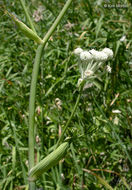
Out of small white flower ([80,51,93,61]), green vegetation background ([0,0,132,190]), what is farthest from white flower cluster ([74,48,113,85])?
green vegetation background ([0,0,132,190])

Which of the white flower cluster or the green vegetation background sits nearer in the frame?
the white flower cluster

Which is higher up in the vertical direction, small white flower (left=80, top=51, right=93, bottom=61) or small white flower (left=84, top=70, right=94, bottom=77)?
small white flower (left=80, top=51, right=93, bottom=61)

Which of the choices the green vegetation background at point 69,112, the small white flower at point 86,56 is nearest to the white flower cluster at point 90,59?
the small white flower at point 86,56

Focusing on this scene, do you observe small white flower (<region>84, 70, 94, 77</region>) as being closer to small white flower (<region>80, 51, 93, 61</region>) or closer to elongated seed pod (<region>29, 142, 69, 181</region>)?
small white flower (<region>80, 51, 93, 61</region>)

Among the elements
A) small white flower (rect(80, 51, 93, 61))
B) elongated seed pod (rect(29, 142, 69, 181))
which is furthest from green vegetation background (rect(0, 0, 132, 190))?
small white flower (rect(80, 51, 93, 61))

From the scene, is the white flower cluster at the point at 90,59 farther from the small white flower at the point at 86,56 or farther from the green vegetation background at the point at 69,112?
the green vegetation background at the point at 69,112

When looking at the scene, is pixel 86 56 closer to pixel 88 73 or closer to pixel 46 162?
pixel 88 73

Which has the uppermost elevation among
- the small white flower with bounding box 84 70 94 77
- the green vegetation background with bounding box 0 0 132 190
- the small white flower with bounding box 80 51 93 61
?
the small white flower with bounding box 80 51 93 61

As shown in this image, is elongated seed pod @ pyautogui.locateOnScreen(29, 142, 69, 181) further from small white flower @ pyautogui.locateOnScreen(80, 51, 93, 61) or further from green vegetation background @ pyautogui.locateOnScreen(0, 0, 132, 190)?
small white flower @ pyautogui.locateOnScreen(80, 51, 93, 61)

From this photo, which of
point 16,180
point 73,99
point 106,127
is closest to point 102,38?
point 73,99
